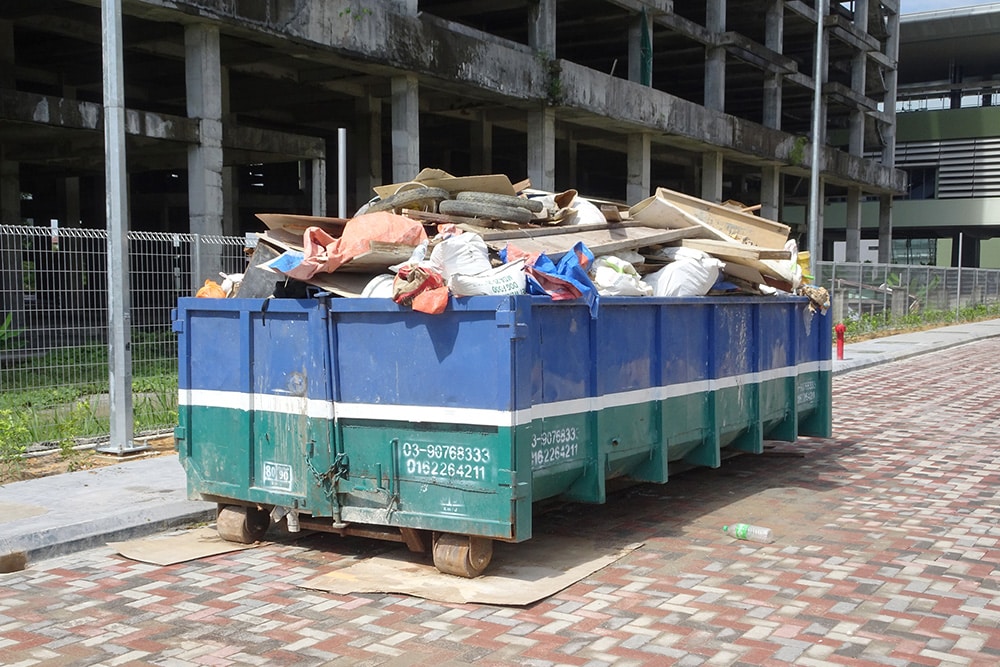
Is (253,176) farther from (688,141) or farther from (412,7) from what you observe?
(412,7)

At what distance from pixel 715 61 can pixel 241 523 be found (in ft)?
103

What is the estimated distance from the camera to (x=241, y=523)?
7121 mm

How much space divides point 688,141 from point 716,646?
30318mm

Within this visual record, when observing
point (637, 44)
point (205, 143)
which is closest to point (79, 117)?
point (205, 143)

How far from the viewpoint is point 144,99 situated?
3197cm

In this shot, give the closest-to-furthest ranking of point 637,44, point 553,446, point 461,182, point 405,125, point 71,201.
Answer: point 553,446
point 461,182
point 405,125
point 637,44
point 71,201

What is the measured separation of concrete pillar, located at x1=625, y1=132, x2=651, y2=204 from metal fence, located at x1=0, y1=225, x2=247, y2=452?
71.1ft

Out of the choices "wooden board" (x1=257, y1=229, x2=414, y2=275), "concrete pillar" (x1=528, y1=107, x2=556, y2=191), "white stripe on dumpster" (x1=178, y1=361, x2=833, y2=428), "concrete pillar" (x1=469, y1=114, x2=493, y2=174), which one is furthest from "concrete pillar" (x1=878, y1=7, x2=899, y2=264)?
"wooden board" (x1=257, y1=229, x2=414, y2=275)

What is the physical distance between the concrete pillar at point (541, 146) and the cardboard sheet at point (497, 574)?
2100 cm

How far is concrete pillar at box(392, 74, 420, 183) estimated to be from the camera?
76.2ft

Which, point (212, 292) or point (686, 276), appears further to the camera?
point (686, 276)

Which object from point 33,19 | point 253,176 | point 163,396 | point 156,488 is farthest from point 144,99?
point 156,488

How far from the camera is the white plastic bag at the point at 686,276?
7.95 meters

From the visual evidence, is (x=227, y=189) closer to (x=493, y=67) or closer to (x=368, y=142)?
(x=368, y=142)
